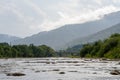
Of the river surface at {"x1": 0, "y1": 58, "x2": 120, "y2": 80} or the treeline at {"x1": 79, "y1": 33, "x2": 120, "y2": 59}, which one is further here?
the treeline at {"x1": 79, "y1": 33, "x2": 120, "y2": 59}

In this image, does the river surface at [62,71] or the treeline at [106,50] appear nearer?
the river surface at [62,71]

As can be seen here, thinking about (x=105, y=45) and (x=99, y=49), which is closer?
(x=105, y=45)

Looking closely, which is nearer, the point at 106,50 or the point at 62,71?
the point at 62,71

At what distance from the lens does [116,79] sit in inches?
1951

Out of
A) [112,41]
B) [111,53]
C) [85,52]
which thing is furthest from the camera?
[85,52]

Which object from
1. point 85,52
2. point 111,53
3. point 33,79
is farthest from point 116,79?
point 85,52

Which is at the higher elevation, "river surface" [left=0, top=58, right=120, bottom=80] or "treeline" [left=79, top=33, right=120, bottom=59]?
"treeline" [left=79, top=33, right=120, bottom=59]

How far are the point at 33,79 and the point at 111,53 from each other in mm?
98037

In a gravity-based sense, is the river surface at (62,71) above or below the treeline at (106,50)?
below

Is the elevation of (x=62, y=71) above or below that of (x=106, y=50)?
below

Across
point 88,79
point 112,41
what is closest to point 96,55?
point 112,41

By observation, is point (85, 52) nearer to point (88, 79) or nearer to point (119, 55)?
point (119, 55)

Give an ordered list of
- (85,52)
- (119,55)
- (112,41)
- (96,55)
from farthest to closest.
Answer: (85,52), (96,55), (112,41), (119,55)

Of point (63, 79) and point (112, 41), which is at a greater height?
point (112, 41)
